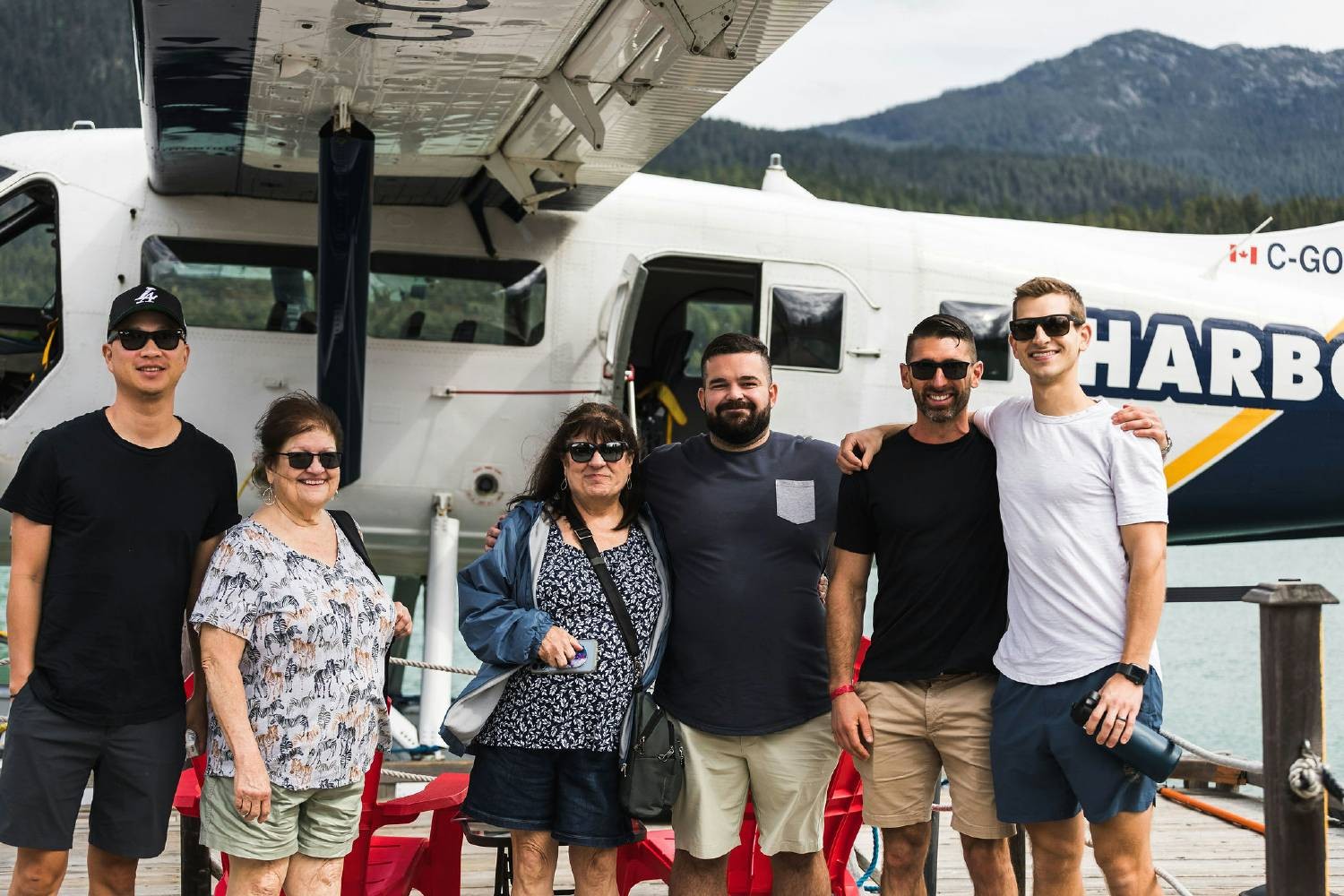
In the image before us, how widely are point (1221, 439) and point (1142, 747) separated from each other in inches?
183

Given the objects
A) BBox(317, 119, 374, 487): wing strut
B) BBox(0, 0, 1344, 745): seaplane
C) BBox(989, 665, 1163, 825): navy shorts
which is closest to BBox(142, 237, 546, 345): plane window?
BBox(0, 0, 1344, 745): seaplane

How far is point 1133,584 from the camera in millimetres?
3096

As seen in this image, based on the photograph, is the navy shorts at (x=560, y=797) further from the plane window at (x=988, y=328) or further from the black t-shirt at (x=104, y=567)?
the plane window at (x=988, y=328)

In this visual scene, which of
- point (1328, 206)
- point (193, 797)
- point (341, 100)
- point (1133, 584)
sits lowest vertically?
point (193, 797)

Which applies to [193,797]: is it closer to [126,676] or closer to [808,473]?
[126,676]

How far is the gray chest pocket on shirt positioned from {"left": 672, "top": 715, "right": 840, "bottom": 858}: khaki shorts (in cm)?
52

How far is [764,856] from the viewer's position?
3.90 m

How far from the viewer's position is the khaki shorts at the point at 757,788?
11.4 ft

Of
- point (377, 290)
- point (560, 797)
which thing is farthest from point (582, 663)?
point (377, 290)

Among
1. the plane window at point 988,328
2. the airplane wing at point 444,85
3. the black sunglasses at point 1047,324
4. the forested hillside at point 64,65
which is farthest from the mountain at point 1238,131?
the black sunglasses at point 1047,324

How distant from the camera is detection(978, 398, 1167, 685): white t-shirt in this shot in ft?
10.3

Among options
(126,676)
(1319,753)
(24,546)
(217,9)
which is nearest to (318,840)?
(126,676)

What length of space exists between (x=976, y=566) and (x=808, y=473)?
50 centimetres

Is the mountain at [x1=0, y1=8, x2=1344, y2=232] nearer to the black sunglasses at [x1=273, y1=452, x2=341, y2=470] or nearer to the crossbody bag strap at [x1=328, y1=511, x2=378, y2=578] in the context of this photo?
the crossbody bag strap at [x1=328, y1=511, x2=378, y2=578]
